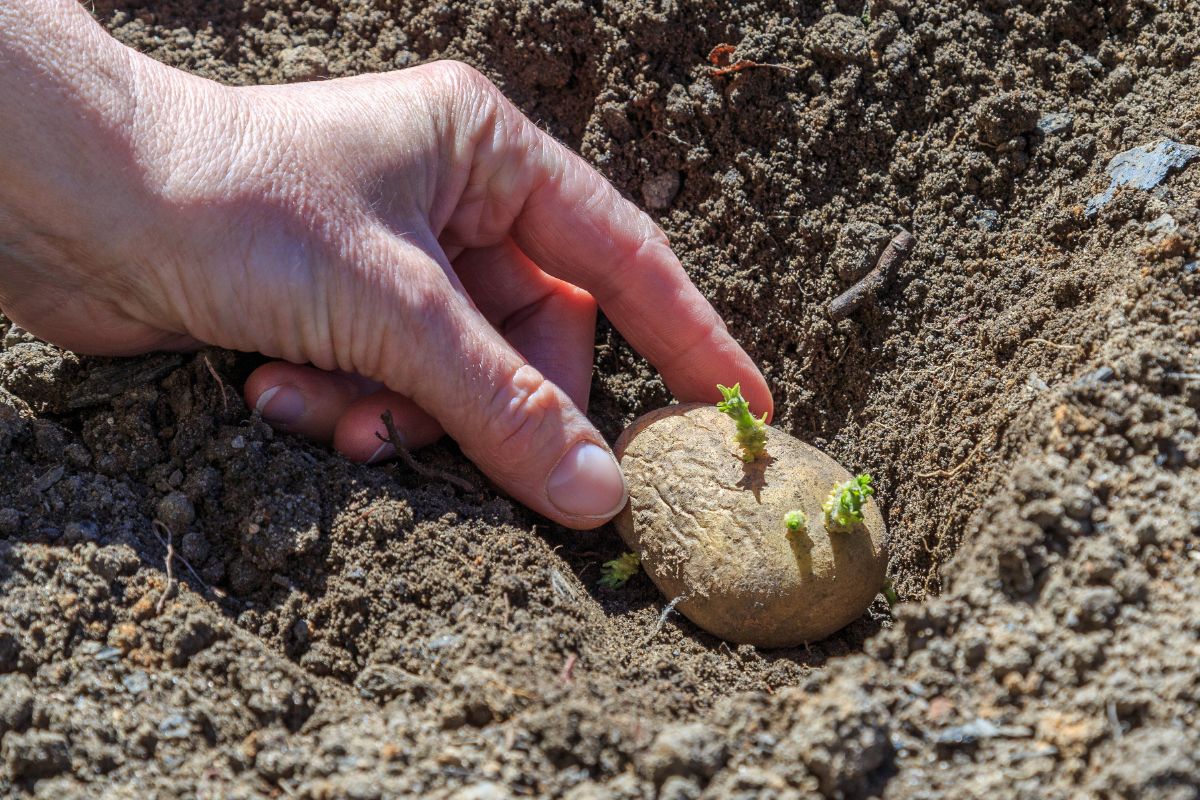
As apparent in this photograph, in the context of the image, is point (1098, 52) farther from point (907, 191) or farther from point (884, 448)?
point (884, 448)

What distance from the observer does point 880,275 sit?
369 centimetres

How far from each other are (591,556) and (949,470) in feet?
4.14

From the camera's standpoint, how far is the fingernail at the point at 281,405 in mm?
3084

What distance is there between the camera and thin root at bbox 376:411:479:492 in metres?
3.11

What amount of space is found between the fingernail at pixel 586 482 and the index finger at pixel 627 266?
2.11 feet

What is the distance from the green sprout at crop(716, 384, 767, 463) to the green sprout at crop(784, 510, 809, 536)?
25 cm

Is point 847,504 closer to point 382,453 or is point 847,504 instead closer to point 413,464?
point 413,464

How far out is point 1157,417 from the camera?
242 centimetres

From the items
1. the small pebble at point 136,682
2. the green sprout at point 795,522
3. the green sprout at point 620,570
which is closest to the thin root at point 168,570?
the small pebble at point 136,682

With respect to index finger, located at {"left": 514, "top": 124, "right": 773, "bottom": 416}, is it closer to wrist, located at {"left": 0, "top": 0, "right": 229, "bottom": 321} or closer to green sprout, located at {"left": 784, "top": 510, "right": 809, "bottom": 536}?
green sprout, located at {"left": 784, "top": 510, "right": 809, "bottom": 536}

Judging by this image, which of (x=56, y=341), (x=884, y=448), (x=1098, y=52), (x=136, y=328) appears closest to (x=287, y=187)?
(x=136, y=328)

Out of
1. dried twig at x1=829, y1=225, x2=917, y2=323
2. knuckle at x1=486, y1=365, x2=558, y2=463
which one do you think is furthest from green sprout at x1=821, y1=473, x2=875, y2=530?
knuckle at x1=486, y1=365, x2=558, y2=463

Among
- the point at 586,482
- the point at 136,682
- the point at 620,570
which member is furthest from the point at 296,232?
Answer: the point at 620,570

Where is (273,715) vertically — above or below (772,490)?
below
